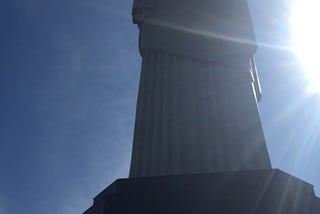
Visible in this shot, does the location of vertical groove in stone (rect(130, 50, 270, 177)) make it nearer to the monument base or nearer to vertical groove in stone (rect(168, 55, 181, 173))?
vertical groove in stone (rect(168, 55, 181, 173))

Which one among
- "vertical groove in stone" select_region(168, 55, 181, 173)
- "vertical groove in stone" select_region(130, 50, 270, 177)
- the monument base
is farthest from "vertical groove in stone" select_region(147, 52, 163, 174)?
the monument base

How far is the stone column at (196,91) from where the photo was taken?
237 inches

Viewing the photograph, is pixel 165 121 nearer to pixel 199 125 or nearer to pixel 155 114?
pixel 155 114

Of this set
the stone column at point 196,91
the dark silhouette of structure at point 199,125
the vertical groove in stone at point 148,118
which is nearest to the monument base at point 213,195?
the dark silhouette of structure at point 199,125

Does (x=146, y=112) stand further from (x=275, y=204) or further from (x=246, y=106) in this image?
(x=275, y=204)

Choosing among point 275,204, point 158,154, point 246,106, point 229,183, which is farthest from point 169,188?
point 246,106

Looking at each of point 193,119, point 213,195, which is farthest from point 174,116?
point 213,195

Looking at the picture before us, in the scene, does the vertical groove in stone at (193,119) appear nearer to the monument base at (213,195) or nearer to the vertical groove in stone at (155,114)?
the vertical groove in stone at (155,114)

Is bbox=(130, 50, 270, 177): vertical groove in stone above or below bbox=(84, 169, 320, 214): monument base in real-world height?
above

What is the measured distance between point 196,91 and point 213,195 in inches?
156

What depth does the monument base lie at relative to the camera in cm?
315

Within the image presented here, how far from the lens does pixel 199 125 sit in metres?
6.41

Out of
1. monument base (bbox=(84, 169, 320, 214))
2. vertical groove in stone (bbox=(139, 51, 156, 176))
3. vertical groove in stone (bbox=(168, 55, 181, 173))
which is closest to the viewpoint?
monument base (bbox=(84, 169, 320, 214))

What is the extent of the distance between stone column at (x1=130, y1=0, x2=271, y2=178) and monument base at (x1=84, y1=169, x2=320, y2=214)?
2.42 metres
